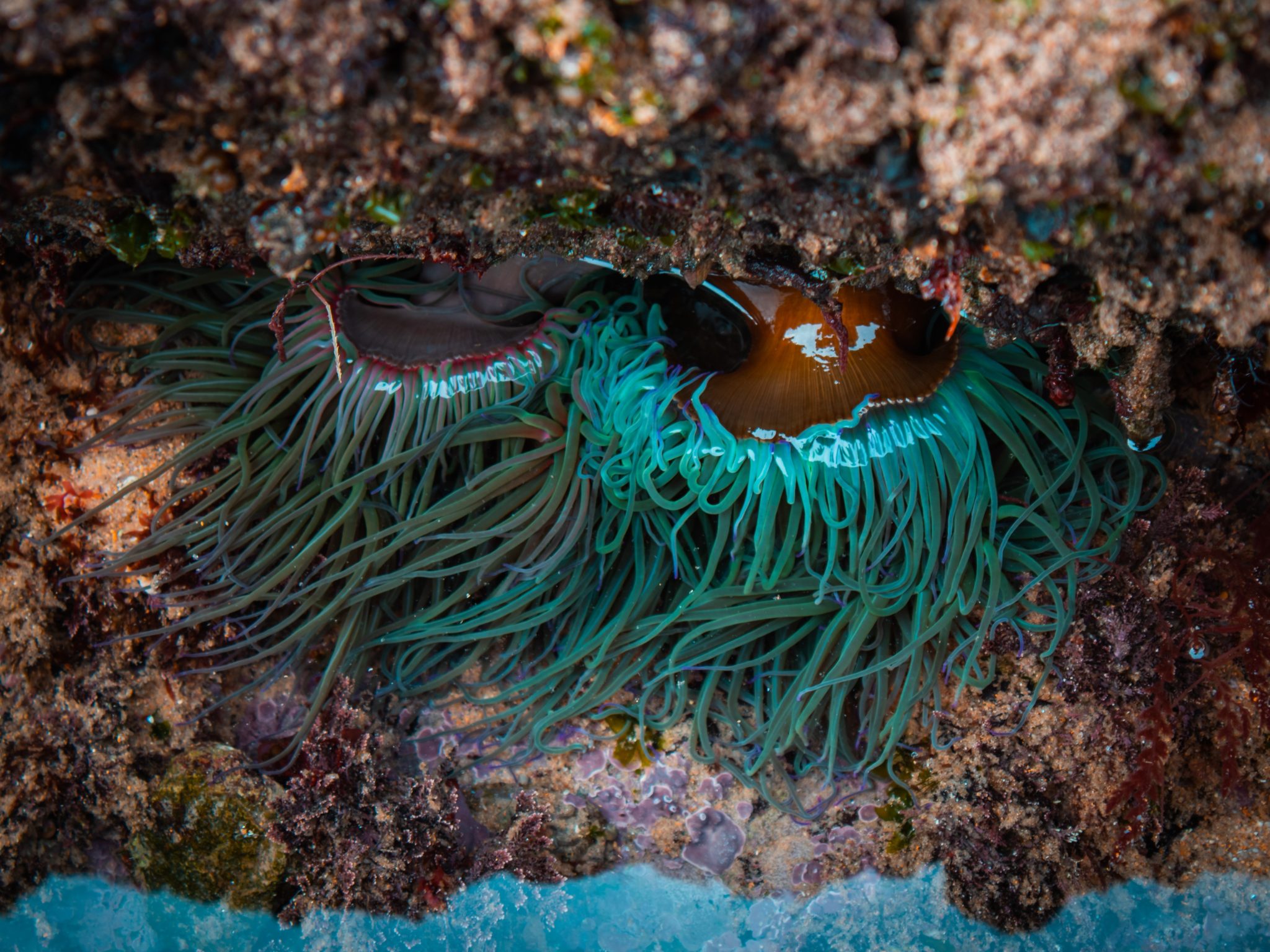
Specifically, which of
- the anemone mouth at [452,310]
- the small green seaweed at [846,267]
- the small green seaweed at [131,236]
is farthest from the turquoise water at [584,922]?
the small green seaweed at [131,236]

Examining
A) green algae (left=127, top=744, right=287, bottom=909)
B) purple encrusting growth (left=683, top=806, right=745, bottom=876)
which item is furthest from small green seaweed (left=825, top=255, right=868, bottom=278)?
green algae (left=127, top=744, right=287, bottom=909)

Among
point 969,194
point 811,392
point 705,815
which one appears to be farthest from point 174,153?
point 705,815

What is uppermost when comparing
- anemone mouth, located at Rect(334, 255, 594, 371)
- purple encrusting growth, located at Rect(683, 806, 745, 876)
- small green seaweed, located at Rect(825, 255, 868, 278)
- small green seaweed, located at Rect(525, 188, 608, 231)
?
small green seaweed, located at Rect(525, 188, 608, 231)

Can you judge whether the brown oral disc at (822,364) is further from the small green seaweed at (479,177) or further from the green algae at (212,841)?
the green algae at (212,841)

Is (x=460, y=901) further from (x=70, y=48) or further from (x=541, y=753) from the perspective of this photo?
(x=70, y=48)

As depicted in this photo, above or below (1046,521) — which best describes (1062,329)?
above

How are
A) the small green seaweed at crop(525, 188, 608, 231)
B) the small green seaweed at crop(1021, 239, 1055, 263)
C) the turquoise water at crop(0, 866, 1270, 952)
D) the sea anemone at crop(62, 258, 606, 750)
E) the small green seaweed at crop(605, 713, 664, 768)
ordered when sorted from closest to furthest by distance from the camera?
the small green seaweed at crop(1021, 239, 1055, 263), the small green seaweed at crop(525, 188, 608, 231), the turquoise water at crop(0, 866, 1270, 952), the sea anemone at crop(62, 258, 606, 750), the small green seaweed at crop(605, 713, 664, 768)

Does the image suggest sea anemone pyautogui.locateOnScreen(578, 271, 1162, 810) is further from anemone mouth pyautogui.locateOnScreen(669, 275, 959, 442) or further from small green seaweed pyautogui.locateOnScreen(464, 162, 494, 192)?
small green seaweed pyautogui.locateOnScreen(464, 162, 494, 192)
